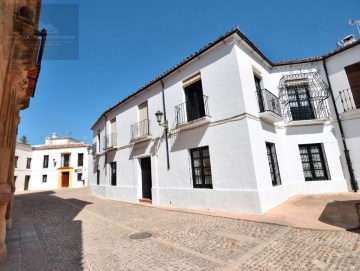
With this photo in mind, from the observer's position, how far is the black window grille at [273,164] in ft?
25.9

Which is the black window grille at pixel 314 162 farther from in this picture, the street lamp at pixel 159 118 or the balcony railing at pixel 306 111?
the street lamp at pixel 159 118

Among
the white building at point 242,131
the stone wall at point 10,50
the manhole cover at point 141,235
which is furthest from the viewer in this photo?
the white building at point 242,131

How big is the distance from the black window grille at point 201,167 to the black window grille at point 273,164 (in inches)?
96.2

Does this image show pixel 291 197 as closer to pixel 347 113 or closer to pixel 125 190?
pixel 347 113

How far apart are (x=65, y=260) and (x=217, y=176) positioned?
5.21 m

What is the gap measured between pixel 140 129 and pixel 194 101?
3.98 metres

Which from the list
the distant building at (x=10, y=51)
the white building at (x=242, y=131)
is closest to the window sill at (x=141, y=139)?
the white building at (x=242, y=131)

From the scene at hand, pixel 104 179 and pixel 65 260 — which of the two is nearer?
pixel 65 260

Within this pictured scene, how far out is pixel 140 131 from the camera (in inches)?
445

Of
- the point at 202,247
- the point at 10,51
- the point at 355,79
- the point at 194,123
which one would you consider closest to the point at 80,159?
the point at 194,123

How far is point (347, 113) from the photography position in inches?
337

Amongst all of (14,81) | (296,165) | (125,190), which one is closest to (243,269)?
(14,81)

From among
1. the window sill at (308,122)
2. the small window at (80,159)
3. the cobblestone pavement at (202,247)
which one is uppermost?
the small window at (80,159)

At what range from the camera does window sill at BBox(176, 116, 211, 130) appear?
25.5ft
